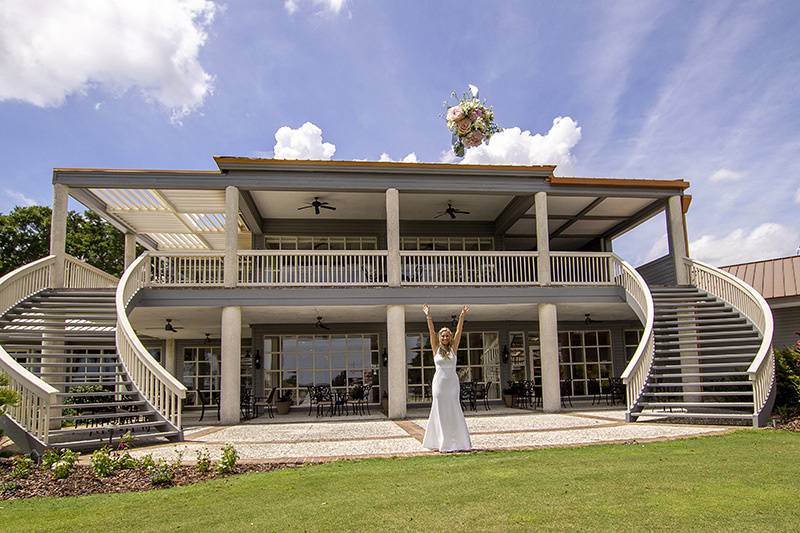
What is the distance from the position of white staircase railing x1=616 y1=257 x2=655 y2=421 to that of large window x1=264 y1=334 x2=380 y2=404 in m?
7.59

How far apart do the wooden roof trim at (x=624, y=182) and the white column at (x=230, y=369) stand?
27.7 ft

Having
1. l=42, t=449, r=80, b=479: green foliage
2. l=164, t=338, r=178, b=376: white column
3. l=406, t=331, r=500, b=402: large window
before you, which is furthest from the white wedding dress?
l=164, t=338, r=178, b=376: white column

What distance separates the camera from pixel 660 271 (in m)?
17.3

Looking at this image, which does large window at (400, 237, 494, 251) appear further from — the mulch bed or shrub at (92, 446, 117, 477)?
shrub at (92, 446, 117, 477)

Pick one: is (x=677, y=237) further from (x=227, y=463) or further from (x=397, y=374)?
(x=227, y=463)

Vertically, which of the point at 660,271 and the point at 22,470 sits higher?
the point at 660,271

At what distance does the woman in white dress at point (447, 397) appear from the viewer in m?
7.96

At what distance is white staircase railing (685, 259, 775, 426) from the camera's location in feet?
35.9

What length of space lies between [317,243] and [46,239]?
63.2 ft

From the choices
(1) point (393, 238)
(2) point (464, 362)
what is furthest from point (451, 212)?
(2) point (464, 362)

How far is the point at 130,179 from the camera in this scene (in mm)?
14445

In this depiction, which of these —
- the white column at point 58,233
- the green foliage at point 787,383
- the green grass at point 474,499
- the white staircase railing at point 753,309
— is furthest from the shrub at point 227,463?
the green foliage at point 787,383

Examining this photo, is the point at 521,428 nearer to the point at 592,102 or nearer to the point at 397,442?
the point at 397,442

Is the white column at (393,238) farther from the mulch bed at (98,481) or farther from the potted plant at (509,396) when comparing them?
the mulch bed at (98,481)
